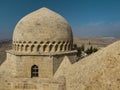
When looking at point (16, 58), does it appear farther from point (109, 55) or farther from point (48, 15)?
point (109, 55)

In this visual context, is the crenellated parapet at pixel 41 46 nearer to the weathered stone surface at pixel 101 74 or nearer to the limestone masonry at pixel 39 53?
the limestone masonry at pixel 39 53

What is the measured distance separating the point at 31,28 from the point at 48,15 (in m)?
1.24

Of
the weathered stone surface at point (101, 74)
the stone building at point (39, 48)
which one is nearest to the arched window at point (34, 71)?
the stone building at point (39, 48)

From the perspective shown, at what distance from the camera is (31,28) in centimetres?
1153

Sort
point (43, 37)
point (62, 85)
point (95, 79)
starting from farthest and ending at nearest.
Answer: point (43, 37) < point (62, 85) < point (95, 79)

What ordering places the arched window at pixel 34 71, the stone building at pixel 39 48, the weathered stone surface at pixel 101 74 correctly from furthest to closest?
the arched window at pixel 34 71 → the stone building at pixel 39 48 → the weathered stone surface at pixel 101 74

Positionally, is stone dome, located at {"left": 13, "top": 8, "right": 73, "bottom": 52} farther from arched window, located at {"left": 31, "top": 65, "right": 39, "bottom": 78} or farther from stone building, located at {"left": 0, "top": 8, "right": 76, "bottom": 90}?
arched window, located at {"left": 31, "top": 65, "right": 39, "bottom": 78}

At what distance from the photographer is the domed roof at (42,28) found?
11422 millimetres

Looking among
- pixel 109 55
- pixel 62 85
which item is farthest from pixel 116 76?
pixel 62 85

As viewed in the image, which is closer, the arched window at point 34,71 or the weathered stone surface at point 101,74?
the weathered stone surface at point 101,74

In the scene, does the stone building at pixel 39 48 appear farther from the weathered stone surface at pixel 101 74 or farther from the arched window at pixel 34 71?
the weathered stone surface at pixel 101 74

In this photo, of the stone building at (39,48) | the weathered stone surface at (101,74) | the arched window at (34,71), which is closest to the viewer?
the weathered stone surface at (101,74)

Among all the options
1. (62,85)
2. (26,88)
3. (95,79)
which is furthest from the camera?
(26,88)

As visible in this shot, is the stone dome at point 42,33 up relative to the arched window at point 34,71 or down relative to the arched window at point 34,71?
up
